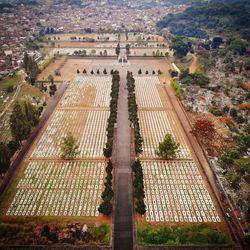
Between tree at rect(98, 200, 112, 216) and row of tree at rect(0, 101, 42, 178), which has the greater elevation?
row of tree at rect(0, 101, 42, 178)

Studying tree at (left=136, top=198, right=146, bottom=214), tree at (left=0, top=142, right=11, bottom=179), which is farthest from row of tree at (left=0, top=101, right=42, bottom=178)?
tree at (left=136, top=198, right=146, bottom=214)

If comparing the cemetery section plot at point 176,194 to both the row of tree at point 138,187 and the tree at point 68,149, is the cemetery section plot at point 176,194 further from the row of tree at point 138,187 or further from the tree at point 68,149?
the tree at point 68,149

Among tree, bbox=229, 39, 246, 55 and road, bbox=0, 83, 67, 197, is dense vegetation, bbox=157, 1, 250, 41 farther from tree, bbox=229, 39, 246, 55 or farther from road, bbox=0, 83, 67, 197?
road, bbox=0, 83, 67, 197

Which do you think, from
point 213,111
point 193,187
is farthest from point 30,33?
point 193,187

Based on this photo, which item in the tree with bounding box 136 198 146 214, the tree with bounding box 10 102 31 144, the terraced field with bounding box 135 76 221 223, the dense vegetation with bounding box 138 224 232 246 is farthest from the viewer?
the tree with bounding box 10 102 31 144

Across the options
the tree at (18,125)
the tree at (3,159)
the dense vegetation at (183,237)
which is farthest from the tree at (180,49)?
the dense vegetation at (183,237)
